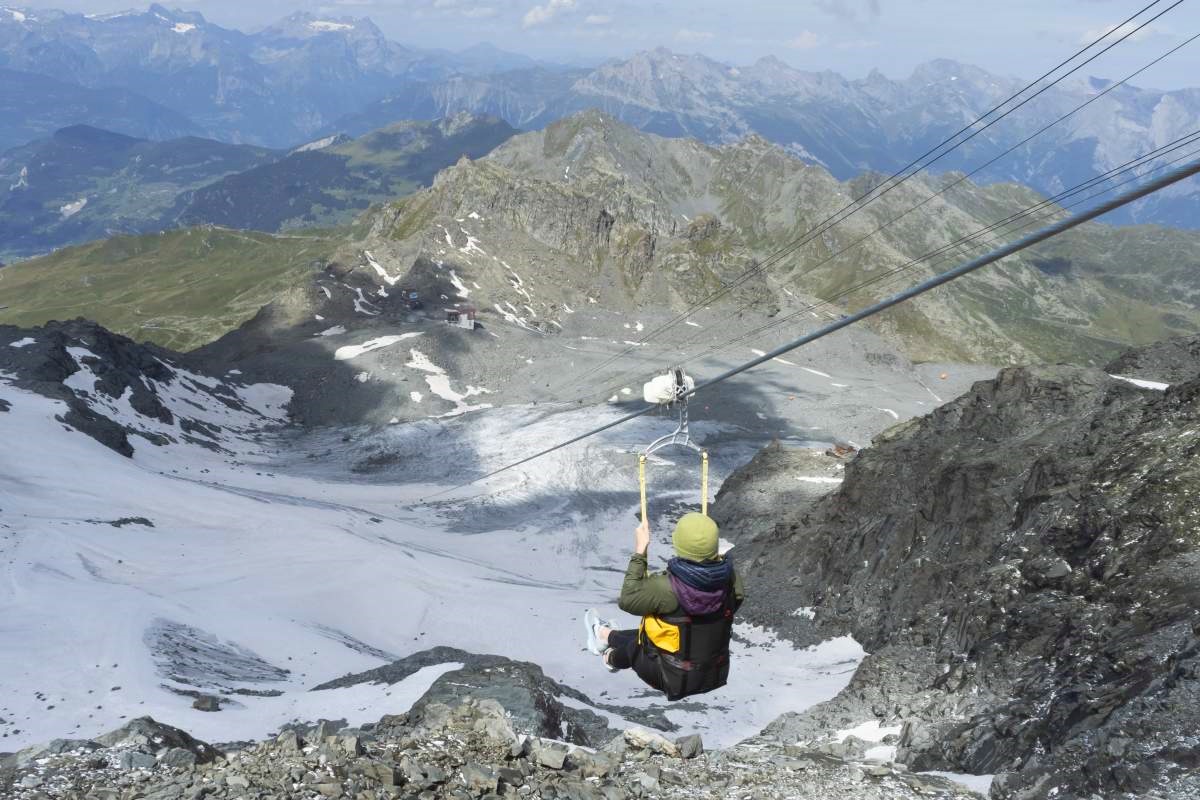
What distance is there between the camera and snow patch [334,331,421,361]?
106m

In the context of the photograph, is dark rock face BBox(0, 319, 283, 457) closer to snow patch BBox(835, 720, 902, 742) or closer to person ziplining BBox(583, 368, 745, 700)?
snow patch BBox(835, 720, 902, 742)

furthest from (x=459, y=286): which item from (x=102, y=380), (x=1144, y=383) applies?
(x=1144, y=383)

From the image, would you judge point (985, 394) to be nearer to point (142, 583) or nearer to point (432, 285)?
point (142, 583)

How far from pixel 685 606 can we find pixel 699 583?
0.49 meters

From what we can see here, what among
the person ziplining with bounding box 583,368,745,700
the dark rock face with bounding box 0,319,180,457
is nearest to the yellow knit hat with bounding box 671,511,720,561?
the person ziplining with bounding box 583,368,745,700

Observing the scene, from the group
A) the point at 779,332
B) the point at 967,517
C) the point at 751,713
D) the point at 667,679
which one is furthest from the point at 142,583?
the point at 779,332

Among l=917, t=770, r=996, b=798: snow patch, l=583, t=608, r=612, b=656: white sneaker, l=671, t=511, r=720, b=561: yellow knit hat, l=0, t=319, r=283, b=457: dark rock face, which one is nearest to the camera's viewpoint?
l=671, t=511, r=720, b=561: yellow knit hat

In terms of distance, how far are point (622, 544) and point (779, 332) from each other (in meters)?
81.6

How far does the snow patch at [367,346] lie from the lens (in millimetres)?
106438

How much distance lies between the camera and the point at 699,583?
10.6 m

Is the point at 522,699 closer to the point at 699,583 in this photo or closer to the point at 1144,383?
the point at 699,583

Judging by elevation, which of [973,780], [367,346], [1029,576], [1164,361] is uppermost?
[973,780]

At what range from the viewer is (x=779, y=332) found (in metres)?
141

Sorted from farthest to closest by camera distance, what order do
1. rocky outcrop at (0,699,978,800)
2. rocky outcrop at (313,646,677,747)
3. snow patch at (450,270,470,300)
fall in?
snow patch at (450,270,470,300) < rocky outcrop at (313,646,677,747) < rocky outcrop at (0,699,978,800)
